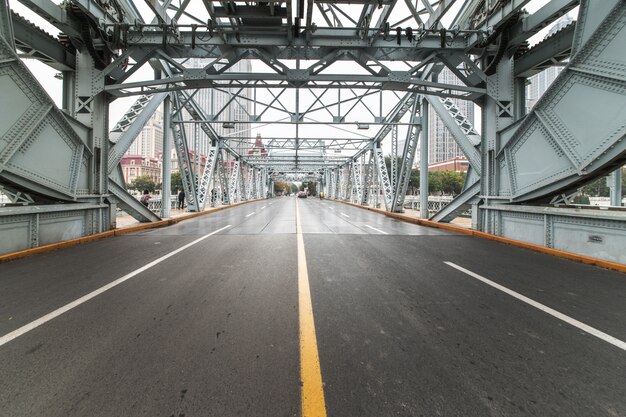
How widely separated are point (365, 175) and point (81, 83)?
27.1 m

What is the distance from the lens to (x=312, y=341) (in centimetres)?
289

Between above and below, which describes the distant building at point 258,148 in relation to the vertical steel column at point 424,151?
above

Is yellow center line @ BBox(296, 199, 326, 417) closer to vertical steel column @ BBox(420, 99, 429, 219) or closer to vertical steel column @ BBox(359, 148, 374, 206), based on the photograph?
vertical steel column @ BBox(420, 99, 429, 219)

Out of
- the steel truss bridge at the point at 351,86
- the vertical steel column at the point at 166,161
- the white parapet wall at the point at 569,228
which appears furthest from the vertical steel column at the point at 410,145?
the vertical steel column at the point at 166,161

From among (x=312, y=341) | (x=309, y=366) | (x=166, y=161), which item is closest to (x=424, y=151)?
(x=166, y=161)

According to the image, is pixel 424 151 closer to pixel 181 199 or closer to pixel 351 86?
pixel 351 86

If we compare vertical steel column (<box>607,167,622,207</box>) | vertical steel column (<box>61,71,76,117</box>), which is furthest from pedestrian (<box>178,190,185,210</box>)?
vertical steel column (<box>607,167,622,207</box>)

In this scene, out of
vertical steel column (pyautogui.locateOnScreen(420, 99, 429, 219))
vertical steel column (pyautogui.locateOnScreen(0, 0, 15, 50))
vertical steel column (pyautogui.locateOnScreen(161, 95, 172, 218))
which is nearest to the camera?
vertical steel column (pyautogui.locateOnScreen(0, 0, 15, 50))

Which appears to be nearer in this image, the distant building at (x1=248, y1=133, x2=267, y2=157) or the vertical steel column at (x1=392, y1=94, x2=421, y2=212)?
the vertical steel column at (x1=392, y1=94, x2=421, y2=212)

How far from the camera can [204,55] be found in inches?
391

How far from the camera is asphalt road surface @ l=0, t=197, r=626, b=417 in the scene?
6.91ft

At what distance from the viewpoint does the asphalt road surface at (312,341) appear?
2.11 metres

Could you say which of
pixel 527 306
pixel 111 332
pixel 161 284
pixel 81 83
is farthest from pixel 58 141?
pixel 527 306

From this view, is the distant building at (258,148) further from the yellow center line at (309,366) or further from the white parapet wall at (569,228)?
the yellow center line at (309,366)
